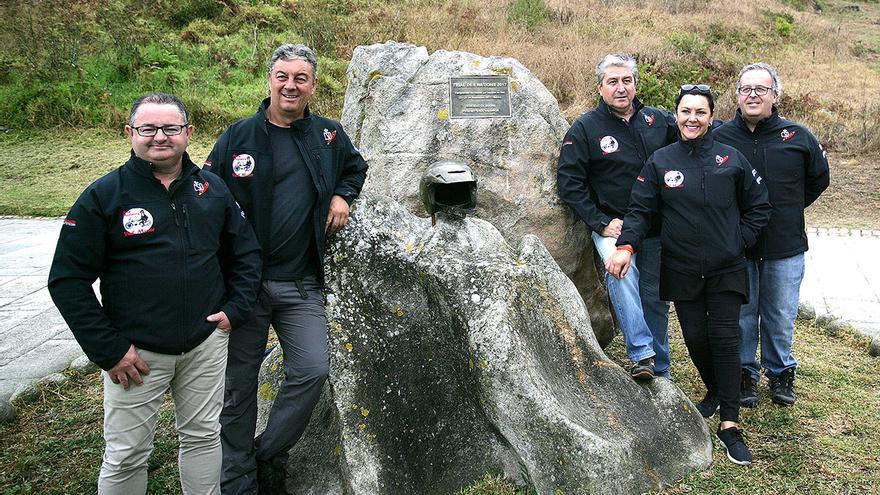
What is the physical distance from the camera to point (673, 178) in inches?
151

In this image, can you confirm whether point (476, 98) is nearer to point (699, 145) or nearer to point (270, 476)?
point (699, 145)

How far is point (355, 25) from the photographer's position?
49.4ft

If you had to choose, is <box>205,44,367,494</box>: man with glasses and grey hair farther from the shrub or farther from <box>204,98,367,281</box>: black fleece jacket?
the shrub

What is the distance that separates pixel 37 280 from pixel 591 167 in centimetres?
600

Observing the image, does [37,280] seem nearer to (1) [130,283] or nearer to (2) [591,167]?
(1) [130,283]

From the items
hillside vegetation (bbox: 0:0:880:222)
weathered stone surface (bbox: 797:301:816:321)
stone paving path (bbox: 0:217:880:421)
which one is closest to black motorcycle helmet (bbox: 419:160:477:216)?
stone paving path (bbox: 0:217:880:421)

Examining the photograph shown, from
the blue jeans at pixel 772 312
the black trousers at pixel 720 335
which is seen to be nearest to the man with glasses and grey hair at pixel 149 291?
the black trousers at pixel 720 335

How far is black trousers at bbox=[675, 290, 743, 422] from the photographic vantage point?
381cm

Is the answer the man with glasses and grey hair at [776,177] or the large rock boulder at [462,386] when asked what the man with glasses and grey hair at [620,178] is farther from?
the man with glasses and grey hair at [776,177]

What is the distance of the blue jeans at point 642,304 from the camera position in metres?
4.06

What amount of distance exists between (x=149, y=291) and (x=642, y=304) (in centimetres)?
287

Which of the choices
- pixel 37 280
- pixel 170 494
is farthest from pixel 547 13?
pixel 170 494

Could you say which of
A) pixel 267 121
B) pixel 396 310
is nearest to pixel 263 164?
pixel 267 121

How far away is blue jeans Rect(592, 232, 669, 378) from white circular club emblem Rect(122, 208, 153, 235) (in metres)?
2.49
